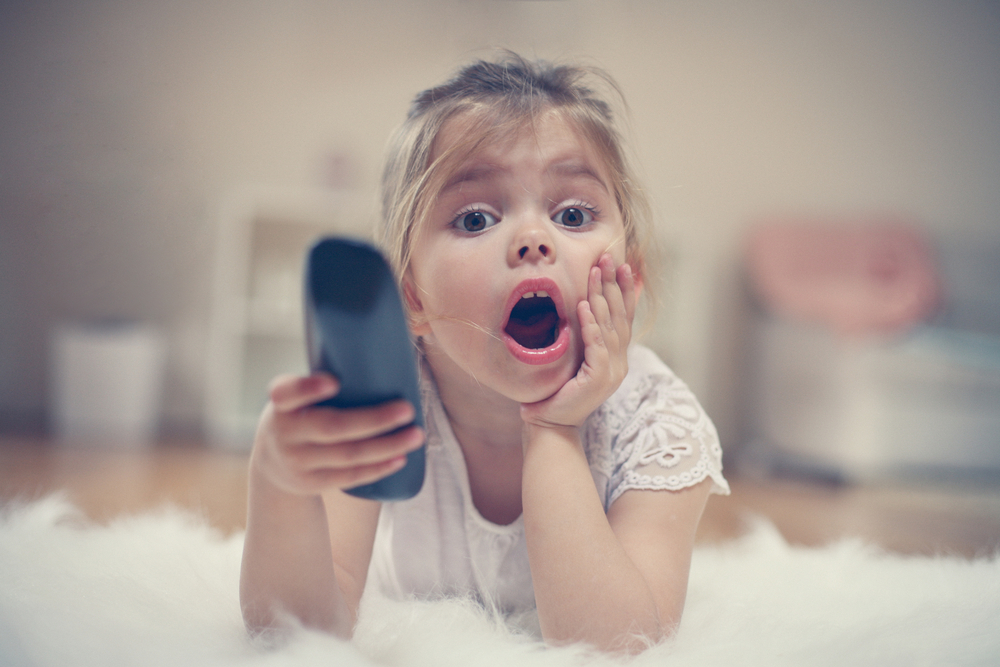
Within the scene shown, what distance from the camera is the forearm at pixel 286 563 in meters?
0.40

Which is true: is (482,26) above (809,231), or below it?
above

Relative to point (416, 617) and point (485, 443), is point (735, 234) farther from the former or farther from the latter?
point (416, 617)

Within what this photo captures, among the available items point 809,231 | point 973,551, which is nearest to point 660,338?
point 809,231

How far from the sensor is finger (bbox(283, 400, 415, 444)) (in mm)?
349

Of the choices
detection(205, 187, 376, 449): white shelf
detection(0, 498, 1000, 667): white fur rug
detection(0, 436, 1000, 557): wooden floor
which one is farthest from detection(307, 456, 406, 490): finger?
detection(205, 187, 376, 449): white shelf

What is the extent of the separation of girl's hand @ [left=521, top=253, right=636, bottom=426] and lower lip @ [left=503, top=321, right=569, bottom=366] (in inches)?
0.6

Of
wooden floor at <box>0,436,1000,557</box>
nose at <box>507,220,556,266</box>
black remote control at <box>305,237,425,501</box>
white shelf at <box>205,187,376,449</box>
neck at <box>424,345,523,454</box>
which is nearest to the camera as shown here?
black remote control at <box>305,237,425,501</box>

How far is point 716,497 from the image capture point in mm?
1296

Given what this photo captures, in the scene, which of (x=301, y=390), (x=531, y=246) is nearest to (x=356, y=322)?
(x=301, y=390)

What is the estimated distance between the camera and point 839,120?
6.63 feet

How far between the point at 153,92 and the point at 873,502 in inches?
53.4

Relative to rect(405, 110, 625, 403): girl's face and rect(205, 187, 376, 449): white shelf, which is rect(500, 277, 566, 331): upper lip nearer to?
rect(405, 110, 625, 403): girl's face

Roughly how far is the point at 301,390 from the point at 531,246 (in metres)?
0.17

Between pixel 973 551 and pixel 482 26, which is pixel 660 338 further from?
pixel 482 26
